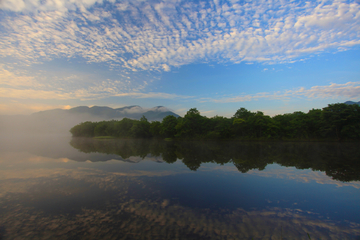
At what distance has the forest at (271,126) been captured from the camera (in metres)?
44.0

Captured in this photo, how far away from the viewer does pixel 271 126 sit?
51875mm

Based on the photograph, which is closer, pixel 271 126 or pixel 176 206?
pixel 176 206

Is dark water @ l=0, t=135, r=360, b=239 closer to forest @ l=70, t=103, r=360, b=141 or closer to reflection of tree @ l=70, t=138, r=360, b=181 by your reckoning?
reflection of tree @ l=70, t=138, r=360, b=181

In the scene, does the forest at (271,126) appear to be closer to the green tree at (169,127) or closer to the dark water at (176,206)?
the green tree at (169,127)

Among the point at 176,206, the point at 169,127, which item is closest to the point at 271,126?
the point at 169,127

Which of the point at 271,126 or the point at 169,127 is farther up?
the point at 271,126

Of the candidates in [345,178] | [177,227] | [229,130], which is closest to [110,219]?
[177,227]

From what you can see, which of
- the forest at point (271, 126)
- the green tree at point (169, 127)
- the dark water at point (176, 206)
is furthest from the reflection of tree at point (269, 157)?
the green tree at point (169, 127)

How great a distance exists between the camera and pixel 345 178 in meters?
10.9

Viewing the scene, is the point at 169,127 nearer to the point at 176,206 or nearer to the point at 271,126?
the point at 271,126

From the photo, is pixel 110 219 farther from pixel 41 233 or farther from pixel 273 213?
pixel 273 213

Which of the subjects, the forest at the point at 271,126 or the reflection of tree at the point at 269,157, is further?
the forest at the point at 271,126

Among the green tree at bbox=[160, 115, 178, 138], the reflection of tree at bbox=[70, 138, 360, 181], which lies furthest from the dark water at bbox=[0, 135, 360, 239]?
the green tree at bbox=[160, 115, 178, 138]

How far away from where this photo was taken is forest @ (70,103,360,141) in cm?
4403
